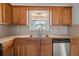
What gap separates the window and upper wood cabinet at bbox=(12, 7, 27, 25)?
0.27 meters

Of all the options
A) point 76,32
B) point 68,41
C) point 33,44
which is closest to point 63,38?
point 68,41

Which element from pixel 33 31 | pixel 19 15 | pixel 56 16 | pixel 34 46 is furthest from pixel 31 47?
pixel 56 16

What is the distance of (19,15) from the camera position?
5973 mm

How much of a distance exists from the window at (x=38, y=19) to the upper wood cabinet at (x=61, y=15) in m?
0.33

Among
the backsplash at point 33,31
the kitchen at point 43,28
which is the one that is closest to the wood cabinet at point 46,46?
the kitchen at point 43,28

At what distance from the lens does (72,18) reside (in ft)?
19.5

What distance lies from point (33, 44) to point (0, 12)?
1630 millimetres

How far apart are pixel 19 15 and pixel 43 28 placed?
1.03m

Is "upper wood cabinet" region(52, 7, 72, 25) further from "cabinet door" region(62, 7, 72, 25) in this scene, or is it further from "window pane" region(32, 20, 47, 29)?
"window pane" region(32, 20, 47, 29)

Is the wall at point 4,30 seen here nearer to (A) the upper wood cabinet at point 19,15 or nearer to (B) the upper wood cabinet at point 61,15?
(A) the upper wood cabinet at point 19,15

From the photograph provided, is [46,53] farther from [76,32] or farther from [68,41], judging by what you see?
[76,32]

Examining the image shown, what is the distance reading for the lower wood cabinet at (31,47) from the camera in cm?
520

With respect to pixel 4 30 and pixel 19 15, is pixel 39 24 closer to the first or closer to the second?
pixel 19 15

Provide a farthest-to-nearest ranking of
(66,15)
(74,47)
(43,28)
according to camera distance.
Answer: (43,28), (66,15), (74,47)
